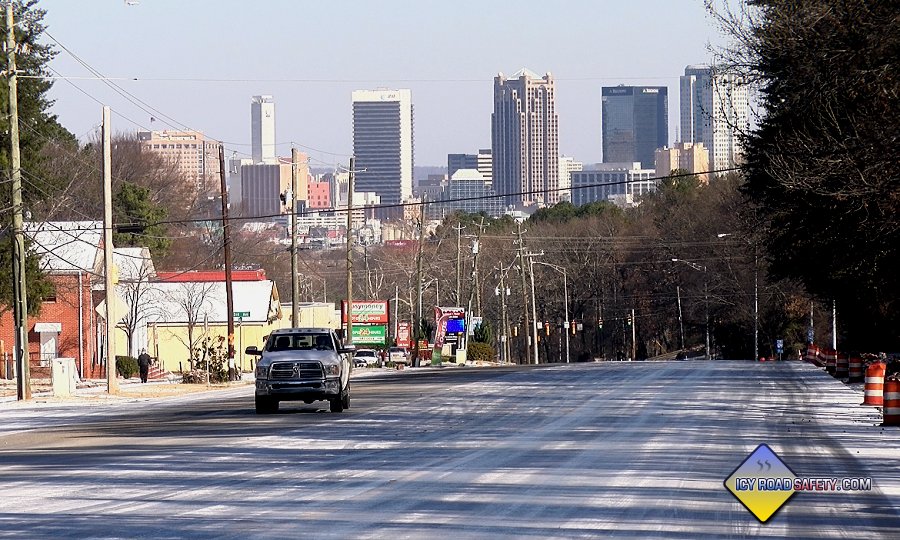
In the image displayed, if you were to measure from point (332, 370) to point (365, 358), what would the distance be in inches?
2241

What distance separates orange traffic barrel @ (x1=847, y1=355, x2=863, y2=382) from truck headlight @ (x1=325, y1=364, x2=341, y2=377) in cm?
1959

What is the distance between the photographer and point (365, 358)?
8625 cm

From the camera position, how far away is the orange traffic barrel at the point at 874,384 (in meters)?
29.1

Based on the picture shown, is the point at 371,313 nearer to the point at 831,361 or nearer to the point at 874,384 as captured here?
the point at 831,361

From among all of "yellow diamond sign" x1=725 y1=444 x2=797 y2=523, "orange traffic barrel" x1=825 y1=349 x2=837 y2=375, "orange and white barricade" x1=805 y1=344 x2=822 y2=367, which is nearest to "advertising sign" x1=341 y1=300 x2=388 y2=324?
"orange and white barricade" x1=805 y1=344 x2=822 y2=367

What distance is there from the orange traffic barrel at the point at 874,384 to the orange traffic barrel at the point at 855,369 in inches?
474

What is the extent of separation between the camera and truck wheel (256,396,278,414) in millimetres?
29875

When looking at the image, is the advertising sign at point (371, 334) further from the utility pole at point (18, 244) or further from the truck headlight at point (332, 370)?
the truck headlight at point (332, 370)

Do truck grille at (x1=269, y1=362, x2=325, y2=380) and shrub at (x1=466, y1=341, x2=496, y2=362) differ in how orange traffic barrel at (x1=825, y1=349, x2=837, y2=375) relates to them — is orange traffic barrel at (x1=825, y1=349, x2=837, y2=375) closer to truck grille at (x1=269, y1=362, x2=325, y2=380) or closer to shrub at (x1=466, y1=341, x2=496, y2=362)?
truck grille at (x1=269, y1=362, x2=325, y2=380)

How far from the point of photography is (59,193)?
190 feet

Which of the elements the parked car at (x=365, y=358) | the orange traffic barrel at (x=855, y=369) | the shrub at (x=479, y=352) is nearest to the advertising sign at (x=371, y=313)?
the parked car at (x=365, y=358)

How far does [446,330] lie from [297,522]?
75.3m

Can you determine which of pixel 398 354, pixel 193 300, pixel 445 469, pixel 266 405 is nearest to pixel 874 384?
pixel 266 405

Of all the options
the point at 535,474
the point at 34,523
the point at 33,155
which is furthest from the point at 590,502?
the point at 33,155
